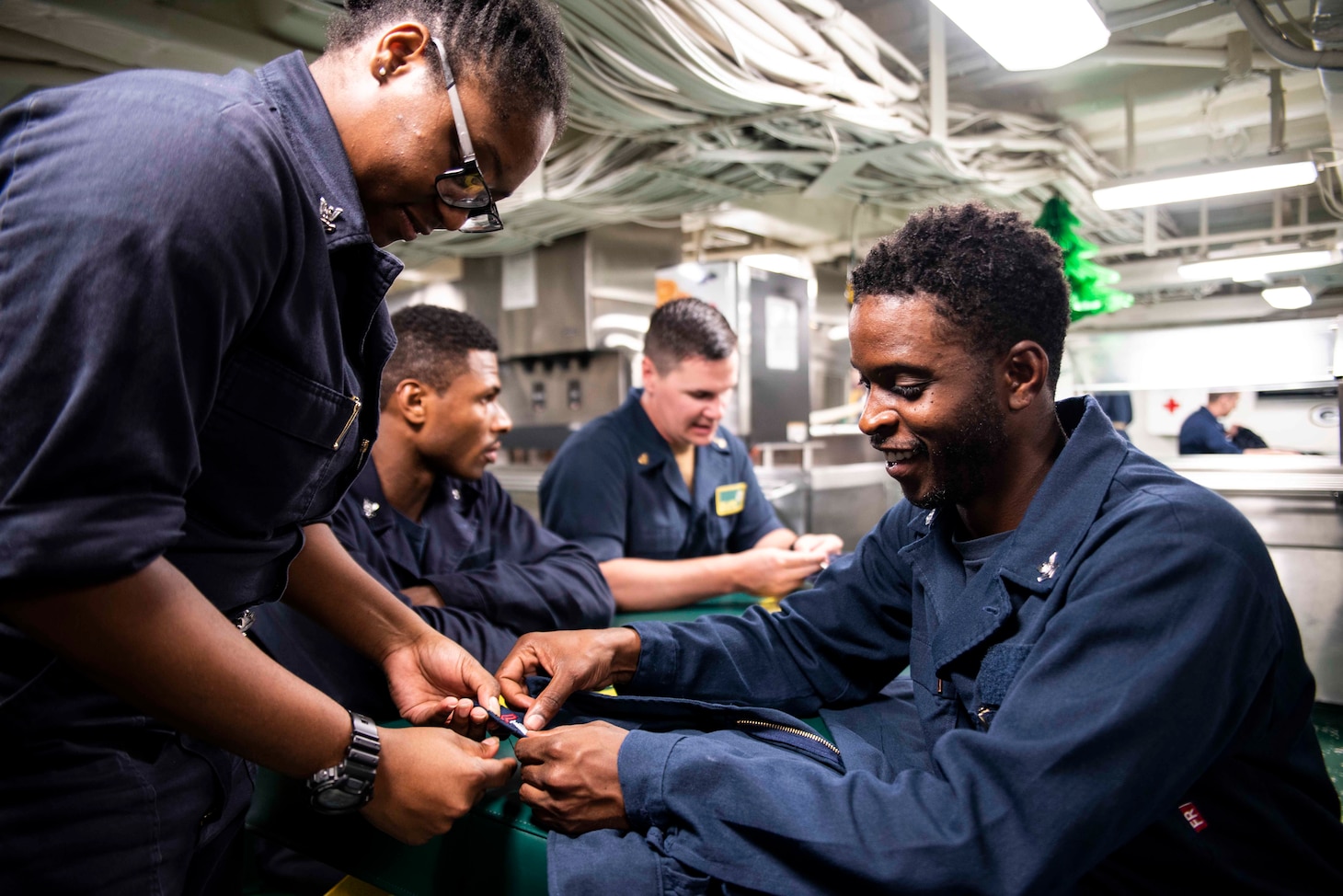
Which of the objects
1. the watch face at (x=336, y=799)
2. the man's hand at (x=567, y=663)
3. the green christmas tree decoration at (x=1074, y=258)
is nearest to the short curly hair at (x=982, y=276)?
the man's hand at (x=567, y=663)

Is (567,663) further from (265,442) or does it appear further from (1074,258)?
(1074,258)

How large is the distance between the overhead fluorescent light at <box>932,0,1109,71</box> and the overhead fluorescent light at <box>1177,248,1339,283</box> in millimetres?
3935

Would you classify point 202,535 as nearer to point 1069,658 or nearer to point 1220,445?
point 1069,658

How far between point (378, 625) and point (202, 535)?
1.60 feet

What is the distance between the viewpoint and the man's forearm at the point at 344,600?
1255mm

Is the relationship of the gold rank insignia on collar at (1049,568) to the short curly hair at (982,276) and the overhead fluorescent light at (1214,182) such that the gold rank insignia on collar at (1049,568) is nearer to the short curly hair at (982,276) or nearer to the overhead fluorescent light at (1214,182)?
the short curly hair at (982,276)

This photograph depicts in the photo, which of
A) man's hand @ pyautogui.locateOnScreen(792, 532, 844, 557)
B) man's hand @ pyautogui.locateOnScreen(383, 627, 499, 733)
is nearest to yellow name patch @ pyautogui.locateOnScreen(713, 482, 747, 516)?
man's hand @ pyautogui.locateOnScreen(792, 532, 844, 557)

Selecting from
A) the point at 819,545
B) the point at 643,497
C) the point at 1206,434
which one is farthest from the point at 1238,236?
the point at 643,497

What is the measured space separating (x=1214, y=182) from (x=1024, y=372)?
10.7ft

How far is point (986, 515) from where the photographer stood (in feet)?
4.09

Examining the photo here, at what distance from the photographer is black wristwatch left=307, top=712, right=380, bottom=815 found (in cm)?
86

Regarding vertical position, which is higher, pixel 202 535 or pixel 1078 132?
pixel 1078 132

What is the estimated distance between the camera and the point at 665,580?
2.35 m

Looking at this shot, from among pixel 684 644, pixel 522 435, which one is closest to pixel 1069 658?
pixel 684 644
